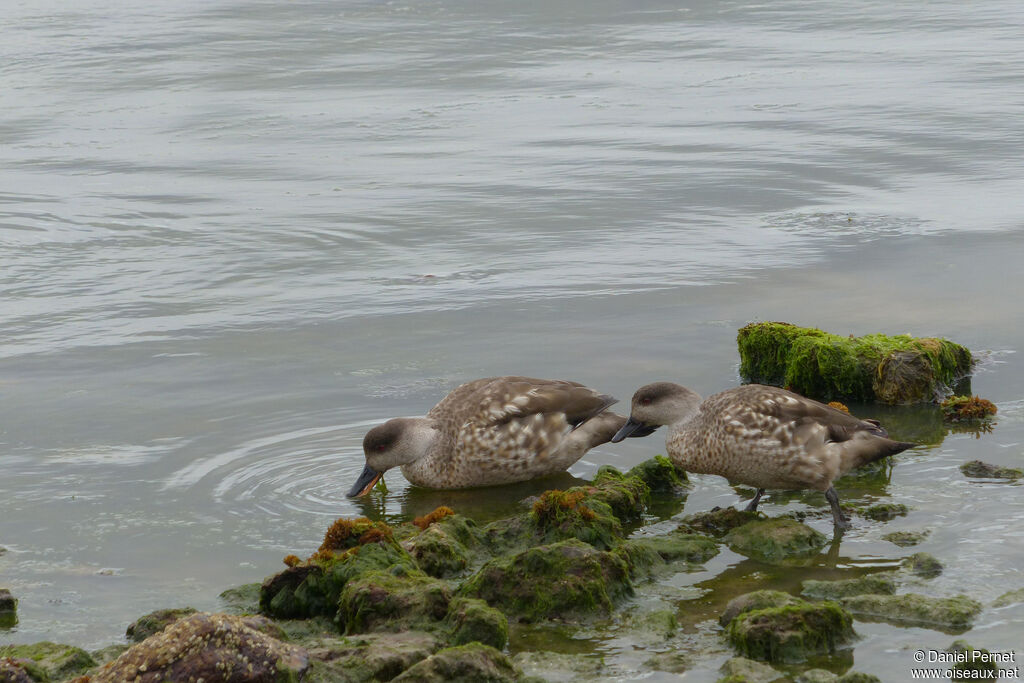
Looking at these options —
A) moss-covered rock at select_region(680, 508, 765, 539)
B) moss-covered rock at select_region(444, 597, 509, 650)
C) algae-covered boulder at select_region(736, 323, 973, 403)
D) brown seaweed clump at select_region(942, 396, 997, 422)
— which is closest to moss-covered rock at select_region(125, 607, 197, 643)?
moss-covered rock at select_region(444, 597, 509, 650)

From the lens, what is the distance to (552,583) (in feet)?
21.9

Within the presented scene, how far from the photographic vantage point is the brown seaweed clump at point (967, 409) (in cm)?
959

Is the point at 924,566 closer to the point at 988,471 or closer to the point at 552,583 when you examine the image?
the point at 988,471

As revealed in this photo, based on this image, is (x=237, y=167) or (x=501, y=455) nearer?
(x=501, y=455)

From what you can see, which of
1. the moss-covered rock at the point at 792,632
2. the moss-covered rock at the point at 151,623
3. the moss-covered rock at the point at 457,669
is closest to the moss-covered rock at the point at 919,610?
the moss-covered rock at the point at 792,632

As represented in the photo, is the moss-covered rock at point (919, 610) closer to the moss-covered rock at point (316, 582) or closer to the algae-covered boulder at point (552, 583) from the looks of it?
the algae-covered boulder at point (552, 583)

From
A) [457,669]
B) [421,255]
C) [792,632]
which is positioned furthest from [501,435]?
[421,255]

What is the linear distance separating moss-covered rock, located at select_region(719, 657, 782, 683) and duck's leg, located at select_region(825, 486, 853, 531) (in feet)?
6.46

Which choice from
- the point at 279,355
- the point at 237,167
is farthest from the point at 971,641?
the point at 237,167

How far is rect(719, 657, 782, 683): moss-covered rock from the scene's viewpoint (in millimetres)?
5844

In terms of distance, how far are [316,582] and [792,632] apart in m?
2.33

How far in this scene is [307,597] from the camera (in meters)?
6.89

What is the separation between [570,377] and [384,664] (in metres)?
5.12

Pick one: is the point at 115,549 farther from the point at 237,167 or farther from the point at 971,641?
the point at 237,167
